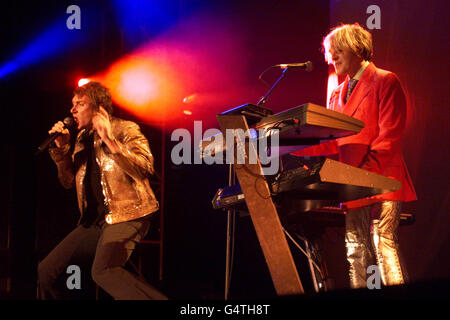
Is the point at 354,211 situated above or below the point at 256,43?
below

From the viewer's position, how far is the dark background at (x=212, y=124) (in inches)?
142

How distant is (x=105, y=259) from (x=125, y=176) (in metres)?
0.62

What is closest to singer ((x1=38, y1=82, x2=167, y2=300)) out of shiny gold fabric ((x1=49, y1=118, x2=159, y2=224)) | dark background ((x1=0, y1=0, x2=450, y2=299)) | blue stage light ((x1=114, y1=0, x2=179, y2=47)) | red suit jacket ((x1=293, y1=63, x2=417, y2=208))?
shiny gold fabric ((x1=49, y1=118, x2=159, y2=224))

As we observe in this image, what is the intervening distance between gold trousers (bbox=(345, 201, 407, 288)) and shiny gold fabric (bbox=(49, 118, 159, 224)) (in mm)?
1324

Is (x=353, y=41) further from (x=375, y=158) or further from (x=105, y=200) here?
(x=105, y=200)

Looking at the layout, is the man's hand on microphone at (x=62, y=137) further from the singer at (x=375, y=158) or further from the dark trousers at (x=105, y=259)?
the singer at (x=375, y=158)

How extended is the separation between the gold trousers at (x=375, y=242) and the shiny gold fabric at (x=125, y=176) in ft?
4.34

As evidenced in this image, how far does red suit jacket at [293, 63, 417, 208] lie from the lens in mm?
2502

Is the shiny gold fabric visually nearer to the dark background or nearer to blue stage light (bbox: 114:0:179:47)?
the dark background

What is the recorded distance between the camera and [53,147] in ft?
11.3
